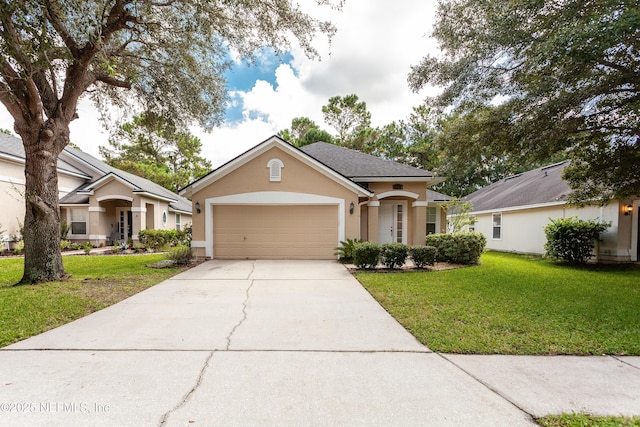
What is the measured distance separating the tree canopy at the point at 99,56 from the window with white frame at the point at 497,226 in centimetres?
1448

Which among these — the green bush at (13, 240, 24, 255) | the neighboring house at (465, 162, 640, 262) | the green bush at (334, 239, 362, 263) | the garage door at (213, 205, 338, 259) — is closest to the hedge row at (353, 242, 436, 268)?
the green bush at (334, 239, 362, 263)

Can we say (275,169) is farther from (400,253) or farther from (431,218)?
(431,218)

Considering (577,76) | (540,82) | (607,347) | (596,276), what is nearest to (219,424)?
(607,347)

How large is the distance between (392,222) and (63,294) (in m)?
11.5

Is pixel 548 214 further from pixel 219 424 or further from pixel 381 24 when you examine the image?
pixel 219 424

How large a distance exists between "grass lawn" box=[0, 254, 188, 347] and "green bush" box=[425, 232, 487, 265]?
9.34m

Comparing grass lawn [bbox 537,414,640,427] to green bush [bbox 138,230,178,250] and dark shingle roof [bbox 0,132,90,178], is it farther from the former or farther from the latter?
dark shingle roof [bbox 0,132,90,178]

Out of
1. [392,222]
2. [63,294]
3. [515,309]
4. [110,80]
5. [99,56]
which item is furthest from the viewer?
[392,222]

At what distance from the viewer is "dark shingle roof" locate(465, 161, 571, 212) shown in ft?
43.3

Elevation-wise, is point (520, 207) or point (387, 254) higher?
point (520, 207)

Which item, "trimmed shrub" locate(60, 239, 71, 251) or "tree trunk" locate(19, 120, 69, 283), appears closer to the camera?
"tree trunk" locate(19, 120, 69, 283)

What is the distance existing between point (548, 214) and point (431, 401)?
14475 millimetres

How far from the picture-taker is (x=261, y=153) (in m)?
11.0

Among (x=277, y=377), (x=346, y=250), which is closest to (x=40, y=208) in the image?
(x=277, y=377)
